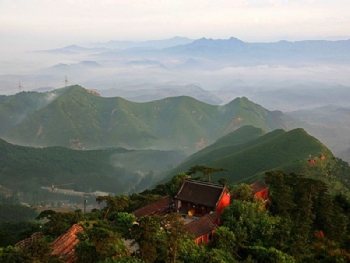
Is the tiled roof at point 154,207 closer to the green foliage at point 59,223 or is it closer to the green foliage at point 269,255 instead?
the green foliage at point 59,223

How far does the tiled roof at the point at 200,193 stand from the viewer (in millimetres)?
52156

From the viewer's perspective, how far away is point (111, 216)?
51.4 metres

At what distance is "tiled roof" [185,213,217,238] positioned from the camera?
42.6 metres

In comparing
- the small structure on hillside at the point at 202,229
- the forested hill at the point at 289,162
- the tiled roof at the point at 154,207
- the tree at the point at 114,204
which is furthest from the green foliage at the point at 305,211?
the forested hill at the point at 289,162

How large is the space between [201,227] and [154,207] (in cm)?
1255

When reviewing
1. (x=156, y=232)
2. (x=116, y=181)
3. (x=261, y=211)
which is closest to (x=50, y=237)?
(x=156, y=232)

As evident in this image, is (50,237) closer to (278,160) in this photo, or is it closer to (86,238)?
(86,238)

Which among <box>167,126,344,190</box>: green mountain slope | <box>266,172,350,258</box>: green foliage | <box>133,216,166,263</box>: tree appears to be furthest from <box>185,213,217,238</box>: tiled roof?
<box>167,126,344,190</box>: green mountain slope

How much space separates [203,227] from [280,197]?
50.9 ft

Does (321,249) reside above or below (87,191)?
above

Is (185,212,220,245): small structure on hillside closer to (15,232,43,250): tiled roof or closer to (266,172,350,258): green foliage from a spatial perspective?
(266,172,350,258): green foliage

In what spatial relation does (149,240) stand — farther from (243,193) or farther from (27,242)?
(243,193)

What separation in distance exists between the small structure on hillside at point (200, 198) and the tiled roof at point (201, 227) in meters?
6.15

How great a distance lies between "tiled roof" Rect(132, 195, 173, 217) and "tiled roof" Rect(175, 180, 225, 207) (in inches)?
102
